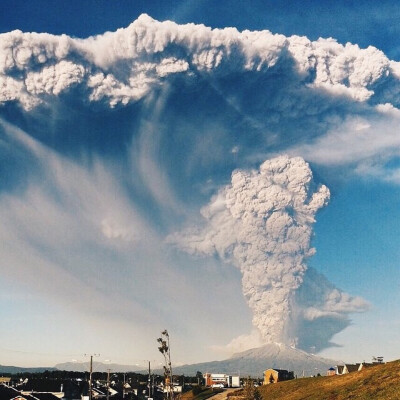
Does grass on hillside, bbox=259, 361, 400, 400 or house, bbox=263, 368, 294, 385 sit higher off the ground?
house, bbox=263, 368, 294, 385

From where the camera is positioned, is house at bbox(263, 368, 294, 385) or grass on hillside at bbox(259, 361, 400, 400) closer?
grass on hillside at bbox(259, 361, 400, 400)

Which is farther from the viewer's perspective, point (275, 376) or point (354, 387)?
point (275, 376)

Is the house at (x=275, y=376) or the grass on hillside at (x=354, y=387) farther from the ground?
the house at (x=275, y=376)

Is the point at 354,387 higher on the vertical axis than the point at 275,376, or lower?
lower

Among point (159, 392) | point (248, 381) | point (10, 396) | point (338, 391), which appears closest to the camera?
point (248, 381)

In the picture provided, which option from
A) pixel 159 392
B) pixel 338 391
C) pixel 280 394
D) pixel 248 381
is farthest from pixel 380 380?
pixel 159 392

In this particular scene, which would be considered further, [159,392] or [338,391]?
[159,392]

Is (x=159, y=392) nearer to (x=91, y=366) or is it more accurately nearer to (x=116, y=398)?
(x=116, y=398)

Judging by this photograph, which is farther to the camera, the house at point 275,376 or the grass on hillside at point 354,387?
the house at point 275,376
